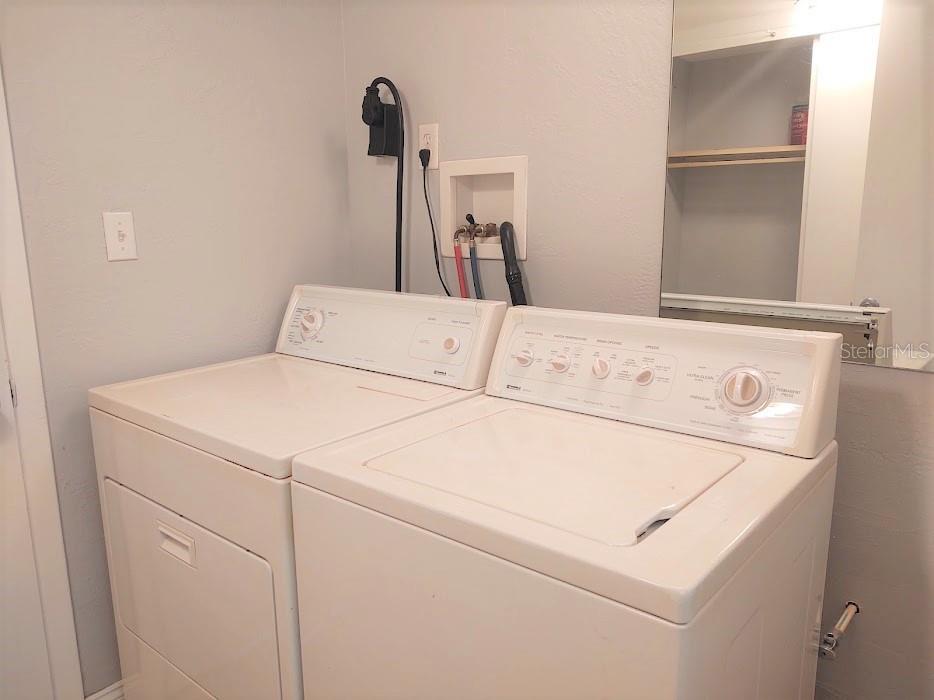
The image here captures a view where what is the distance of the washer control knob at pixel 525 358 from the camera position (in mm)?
1323

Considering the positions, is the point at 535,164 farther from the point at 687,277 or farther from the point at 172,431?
the point at 172,431

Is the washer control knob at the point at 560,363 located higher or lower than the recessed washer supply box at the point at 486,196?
lower

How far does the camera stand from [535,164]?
162 cm

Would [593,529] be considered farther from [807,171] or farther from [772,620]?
[807,171]

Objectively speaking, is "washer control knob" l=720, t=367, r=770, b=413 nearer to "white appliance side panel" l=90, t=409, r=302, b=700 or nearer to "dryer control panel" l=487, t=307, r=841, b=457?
"dryer control panel" l=487, t=307, r=841, b=457

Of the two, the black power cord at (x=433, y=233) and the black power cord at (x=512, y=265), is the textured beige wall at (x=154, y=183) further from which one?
the black power cord at (x=512, y=265)

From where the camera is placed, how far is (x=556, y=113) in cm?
156

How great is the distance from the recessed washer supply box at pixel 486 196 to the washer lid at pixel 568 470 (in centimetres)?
64

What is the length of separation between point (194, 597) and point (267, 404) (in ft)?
1.24

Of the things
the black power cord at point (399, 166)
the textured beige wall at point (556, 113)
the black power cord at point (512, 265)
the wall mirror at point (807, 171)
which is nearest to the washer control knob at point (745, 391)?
the wall mirror at point (807, 171)

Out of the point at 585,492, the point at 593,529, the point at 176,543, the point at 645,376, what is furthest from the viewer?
the point at 176,543

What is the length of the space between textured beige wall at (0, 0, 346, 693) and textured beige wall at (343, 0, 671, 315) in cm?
27

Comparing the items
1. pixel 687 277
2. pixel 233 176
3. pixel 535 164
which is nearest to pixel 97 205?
pixel 233 176

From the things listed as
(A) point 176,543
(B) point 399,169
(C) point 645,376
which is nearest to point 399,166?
(B) point 399,169
